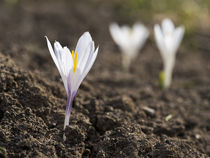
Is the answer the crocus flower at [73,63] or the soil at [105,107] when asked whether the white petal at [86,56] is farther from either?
the soil at [105,107]

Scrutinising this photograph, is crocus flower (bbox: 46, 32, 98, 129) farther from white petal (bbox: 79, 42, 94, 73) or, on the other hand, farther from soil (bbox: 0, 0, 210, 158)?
soil (bbox: 0, 0, 210, 158)

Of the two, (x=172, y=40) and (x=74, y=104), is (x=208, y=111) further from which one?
(x=74, y=104)

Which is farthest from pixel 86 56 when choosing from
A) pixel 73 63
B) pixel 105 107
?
pixel 105 107

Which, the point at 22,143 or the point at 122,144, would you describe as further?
the point at 122,144

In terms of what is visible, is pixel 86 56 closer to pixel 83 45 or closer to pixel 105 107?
pixel 83 45

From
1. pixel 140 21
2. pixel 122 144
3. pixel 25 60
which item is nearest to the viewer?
pixel 122 144

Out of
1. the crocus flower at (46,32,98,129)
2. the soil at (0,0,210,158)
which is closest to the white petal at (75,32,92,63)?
the crocus flower at (46,32,98,129)

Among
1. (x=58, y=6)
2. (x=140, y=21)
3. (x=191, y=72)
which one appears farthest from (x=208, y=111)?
(x=58, y=6)

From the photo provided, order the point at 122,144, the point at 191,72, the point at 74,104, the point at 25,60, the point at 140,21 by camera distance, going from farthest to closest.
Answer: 1. the point at 140,21
2. the point at 191,72
3. the point at 25,60
4. the point at 74,104
5. the point at 122,144
